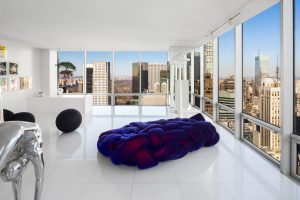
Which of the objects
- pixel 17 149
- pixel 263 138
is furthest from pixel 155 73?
pixel 17 149

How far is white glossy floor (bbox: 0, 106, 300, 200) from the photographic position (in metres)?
3.00

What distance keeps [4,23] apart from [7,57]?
2990mm

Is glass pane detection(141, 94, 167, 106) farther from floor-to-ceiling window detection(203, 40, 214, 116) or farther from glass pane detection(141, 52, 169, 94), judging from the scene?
floor-to-ceiling window detection(203, 40, 214, 116)

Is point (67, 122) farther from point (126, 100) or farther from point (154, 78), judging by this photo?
point (154, 78)

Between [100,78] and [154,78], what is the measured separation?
260 centimetres

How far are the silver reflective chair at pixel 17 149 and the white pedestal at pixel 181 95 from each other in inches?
262

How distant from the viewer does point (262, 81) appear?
4.79 meters

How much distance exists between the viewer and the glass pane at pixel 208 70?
8348 mm

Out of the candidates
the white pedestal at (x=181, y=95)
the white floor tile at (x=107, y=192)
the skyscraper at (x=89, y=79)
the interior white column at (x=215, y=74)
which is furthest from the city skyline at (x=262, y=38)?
the skyscraper at (x=89, y=79)

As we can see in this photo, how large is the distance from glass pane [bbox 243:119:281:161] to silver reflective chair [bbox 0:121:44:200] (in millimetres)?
3345

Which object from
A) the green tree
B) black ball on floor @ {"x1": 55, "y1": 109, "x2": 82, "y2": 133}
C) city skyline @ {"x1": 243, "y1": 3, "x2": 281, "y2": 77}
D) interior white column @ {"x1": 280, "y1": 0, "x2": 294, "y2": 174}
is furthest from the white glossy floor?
the green tree

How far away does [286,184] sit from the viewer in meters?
3.29

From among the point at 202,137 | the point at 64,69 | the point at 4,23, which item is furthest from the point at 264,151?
the point at 64,69

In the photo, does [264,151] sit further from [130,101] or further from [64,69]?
[64,69]
